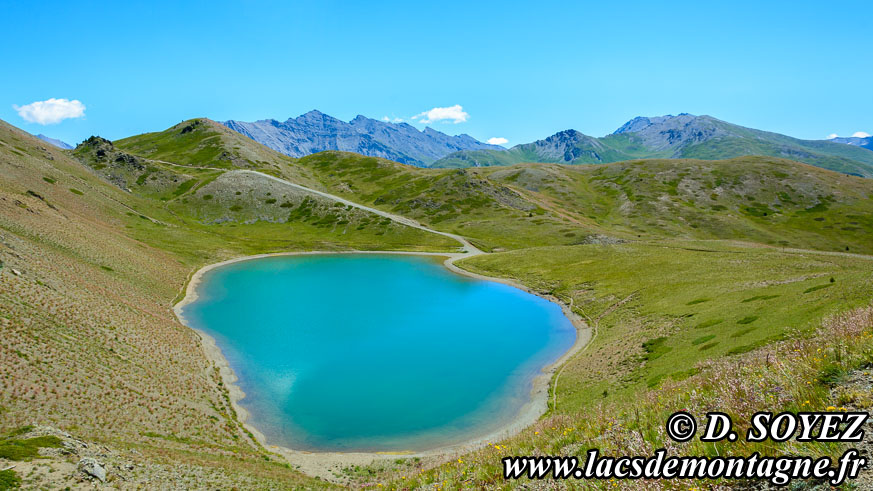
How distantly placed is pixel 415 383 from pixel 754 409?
33138 millimetres

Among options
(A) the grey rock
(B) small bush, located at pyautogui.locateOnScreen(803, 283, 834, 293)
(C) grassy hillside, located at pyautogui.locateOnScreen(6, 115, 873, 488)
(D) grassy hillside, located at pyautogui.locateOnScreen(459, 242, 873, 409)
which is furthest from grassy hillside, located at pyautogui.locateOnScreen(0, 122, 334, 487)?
(B) small bush, located at pyautogui.locateOnScreen(803, 283, 834, 293)

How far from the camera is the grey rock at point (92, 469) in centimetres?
1585

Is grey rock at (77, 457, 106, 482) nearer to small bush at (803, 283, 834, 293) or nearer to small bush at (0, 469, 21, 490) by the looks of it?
small bush at (0, 469, 21, 490)

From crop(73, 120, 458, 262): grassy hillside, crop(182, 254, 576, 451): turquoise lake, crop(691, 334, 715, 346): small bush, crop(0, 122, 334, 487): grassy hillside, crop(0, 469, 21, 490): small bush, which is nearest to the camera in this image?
crop(0, 469, 21, 490): small bush

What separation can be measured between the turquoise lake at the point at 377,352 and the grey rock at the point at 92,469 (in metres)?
14.0

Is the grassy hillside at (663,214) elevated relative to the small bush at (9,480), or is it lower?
elevated

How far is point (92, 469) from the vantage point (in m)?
16.0

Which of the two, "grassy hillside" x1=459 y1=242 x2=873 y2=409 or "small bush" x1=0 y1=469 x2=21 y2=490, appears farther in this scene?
"grassy hillside" x1=459 y1=242 x2=873 y2=409

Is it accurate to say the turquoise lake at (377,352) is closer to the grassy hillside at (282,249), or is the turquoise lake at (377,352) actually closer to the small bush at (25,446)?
the grassy hillside at (282,249)

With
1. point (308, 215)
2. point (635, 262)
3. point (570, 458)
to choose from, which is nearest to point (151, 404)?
point (570, 458)

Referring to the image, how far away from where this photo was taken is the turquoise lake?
1251 inches

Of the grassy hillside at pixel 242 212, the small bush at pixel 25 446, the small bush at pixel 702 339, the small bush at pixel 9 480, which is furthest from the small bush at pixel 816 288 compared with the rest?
the grassy hillside at pixel 242 212

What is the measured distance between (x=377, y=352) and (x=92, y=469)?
31.6 metres

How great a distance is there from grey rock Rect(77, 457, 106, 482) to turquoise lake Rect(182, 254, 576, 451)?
46.0 ft
